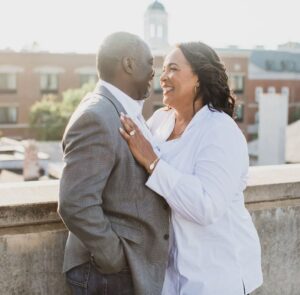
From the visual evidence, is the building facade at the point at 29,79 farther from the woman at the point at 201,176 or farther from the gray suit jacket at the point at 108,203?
the gray suit jacket at the point at 108,203

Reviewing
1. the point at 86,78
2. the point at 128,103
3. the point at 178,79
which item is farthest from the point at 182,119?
the point at 86,78

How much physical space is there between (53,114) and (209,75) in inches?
1514

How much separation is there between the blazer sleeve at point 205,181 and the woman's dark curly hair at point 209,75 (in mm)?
288

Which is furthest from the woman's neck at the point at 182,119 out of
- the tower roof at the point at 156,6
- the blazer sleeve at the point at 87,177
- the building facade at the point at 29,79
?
the tower roof at the point at 156,6

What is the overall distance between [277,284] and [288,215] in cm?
46

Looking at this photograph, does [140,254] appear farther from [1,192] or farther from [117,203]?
[1,192]

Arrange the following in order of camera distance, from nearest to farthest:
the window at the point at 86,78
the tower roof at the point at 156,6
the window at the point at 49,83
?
the window at the point at 49,83 → the window at the point at 86,78 → the tower roof at the point at 156,6

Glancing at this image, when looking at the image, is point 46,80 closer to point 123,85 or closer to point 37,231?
point 37,231

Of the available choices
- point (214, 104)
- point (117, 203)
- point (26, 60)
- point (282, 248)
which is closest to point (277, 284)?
→ point (282, 248)

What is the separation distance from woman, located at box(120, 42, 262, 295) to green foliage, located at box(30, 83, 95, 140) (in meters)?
38.0

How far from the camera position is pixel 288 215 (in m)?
3.66

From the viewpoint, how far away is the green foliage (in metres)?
40.4

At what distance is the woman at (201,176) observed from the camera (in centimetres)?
237

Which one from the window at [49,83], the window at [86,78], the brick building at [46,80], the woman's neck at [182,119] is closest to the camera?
the woman's neck at [182,119]
